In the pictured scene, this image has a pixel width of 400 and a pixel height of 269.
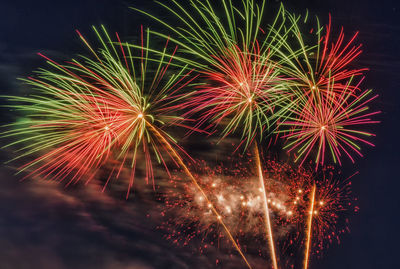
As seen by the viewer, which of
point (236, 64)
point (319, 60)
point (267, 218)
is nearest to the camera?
point (236, 64)

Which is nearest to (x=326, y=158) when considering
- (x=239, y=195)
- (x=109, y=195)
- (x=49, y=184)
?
(x=239, y=195)

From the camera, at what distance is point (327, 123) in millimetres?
2459

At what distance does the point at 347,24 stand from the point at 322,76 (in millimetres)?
812

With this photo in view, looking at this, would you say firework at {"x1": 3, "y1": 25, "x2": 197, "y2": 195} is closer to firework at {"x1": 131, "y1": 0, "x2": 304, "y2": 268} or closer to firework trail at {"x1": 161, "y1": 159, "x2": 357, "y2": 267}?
firework at {"x1": 131, "y1": 0, "x2": 304, "y2": 268}

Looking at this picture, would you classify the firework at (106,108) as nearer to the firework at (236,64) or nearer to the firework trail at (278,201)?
the firework at (236,64)

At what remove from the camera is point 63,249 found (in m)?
3.19

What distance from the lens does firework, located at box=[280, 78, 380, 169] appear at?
246cm

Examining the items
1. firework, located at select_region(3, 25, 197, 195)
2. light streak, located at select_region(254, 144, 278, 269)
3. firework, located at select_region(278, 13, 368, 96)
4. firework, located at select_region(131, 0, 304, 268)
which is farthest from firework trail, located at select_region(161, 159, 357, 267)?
firework, located at select_region(278, 13, 368, 96)

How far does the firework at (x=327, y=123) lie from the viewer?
246cm

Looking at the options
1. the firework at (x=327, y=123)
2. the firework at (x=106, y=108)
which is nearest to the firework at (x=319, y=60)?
the firework at (x=327, y=123)

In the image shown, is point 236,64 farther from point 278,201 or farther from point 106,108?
point 278,201

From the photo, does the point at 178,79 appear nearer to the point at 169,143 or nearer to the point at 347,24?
the point at 169,143

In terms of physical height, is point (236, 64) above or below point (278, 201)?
above

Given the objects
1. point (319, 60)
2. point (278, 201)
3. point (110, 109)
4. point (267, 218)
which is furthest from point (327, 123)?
point (110, 109)
